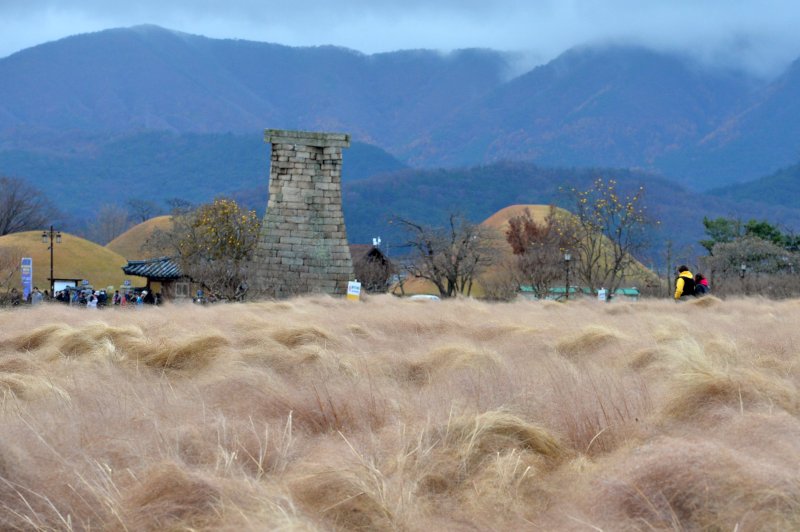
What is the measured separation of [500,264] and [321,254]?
34.0 m

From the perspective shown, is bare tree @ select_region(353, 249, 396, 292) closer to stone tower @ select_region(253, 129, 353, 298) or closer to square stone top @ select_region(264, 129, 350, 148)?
stone tower @ select_region(253, 129, 353, 298)

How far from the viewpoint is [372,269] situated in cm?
5309

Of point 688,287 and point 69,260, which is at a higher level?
point 688,287

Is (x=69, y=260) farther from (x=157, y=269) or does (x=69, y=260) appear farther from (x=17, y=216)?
(x=17, y=216)

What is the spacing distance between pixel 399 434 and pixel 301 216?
2214 cm

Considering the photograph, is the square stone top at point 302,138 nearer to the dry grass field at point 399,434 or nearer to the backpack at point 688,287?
the backpack at point 688,287

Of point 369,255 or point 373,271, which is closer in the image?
point 373,271

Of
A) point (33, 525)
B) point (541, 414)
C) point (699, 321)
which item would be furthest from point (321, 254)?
point (33, 525)

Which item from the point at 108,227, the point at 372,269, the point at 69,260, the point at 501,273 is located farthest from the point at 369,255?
the point at 108,227

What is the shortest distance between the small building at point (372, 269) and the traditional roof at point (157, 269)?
923 centimetres

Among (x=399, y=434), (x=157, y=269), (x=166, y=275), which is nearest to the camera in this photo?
(x=399, y=434)

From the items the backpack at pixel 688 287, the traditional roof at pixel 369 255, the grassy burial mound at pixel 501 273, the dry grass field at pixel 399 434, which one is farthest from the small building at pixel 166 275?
the dry grass field at pixel 399 434

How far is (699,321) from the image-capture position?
1349cm

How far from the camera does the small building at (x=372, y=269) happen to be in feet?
167
